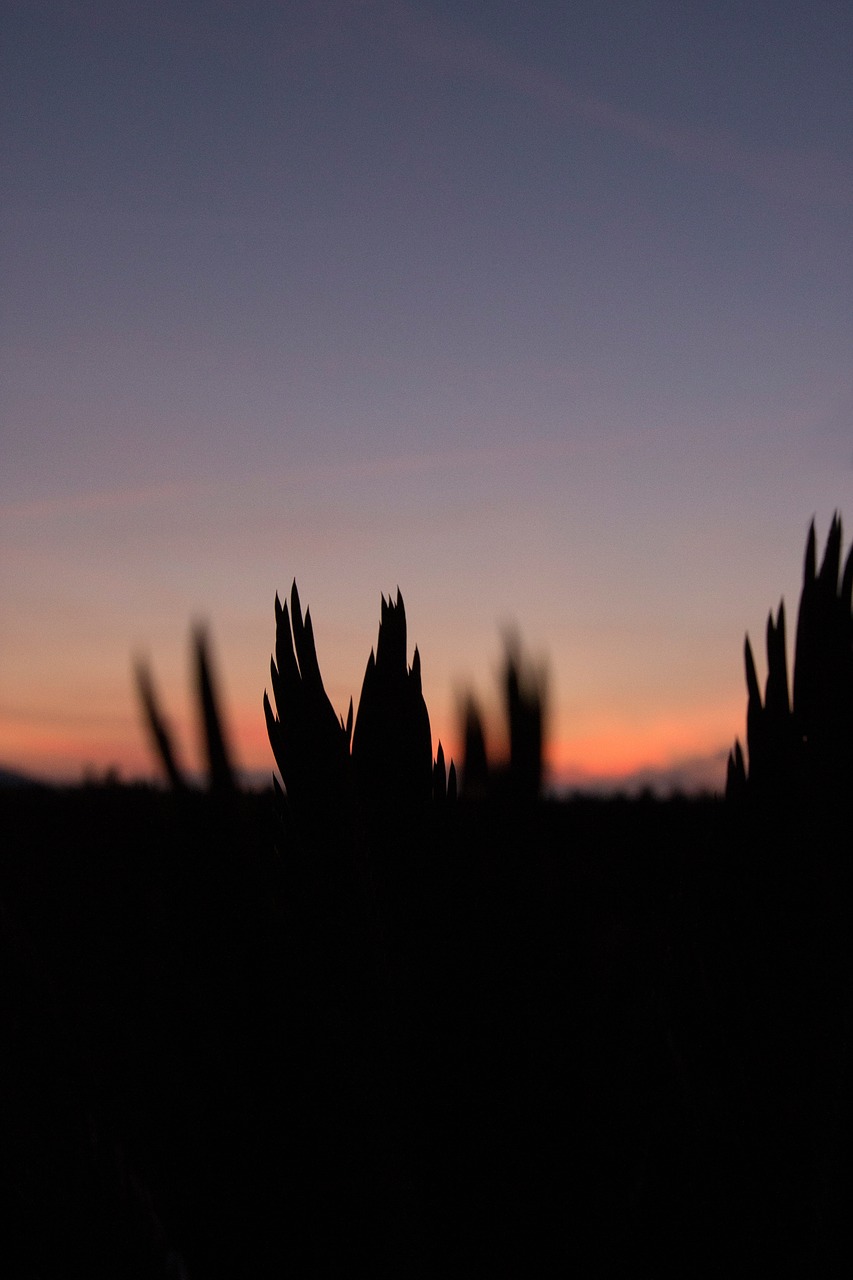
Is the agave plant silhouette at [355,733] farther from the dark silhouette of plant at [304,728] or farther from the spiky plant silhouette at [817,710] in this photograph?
the spiky plant silhouette at [817,710]

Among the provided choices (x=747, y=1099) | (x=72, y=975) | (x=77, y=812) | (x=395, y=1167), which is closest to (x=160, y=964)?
(x=72, y=975)

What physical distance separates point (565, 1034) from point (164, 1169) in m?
0.24

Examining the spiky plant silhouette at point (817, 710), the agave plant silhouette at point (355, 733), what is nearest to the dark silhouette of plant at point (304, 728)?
the agave plant silhouette at point (355, 733)

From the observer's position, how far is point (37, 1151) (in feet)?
1.63

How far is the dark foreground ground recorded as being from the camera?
1.63ft

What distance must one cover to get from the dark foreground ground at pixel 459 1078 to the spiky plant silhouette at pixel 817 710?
0.08 feet

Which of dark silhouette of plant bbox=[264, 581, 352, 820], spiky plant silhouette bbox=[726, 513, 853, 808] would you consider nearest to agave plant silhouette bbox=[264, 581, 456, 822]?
dark silhouette of plant bbox=[264, 581, 352, 820]

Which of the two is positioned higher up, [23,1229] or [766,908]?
[766,908]

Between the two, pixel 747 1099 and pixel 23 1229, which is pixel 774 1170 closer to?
pixel 747 1099

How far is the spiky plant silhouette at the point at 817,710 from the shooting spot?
507mm

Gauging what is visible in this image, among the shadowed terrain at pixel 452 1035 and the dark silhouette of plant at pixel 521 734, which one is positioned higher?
the dark silhouette of plant at pixel 521 734

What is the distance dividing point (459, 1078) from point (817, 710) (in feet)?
0.87

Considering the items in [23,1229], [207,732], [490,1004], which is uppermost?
[207,732]

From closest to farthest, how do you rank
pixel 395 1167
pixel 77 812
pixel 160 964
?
pixel 395 1167
pixel 160 964
pixel 77 812
